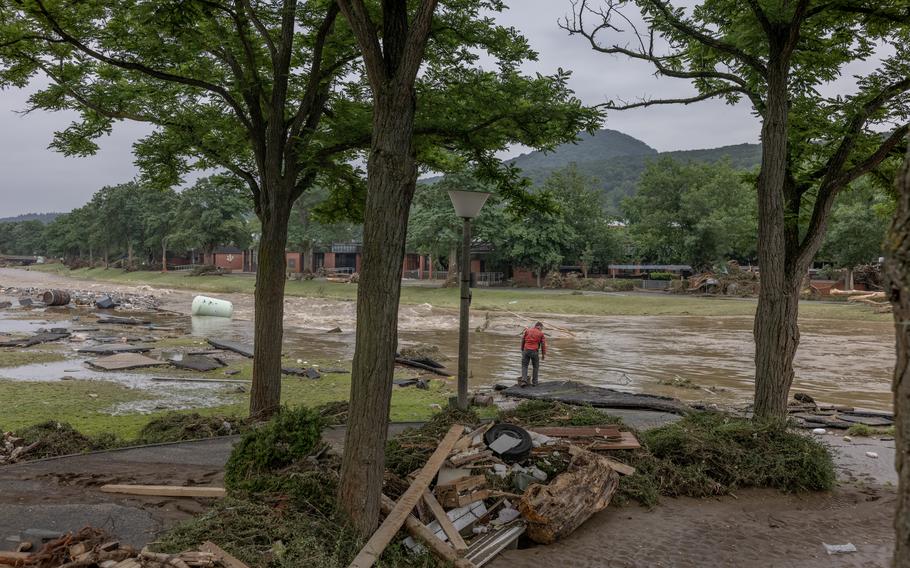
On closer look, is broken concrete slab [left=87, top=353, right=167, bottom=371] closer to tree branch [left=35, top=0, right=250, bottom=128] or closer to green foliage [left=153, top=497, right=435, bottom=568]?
tree branch [left=35, top=0, right=250, bottom=128]

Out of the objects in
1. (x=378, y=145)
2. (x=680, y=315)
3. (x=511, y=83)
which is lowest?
(x=680, y=315)

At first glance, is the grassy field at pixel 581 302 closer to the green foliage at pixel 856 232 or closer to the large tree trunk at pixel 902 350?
the green foliage at pixel 856 232

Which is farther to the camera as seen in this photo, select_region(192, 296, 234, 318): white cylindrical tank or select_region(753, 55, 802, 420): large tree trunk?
select_region(192, 296, 234, 318): white cylindrical tank

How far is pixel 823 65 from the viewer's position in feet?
34.3

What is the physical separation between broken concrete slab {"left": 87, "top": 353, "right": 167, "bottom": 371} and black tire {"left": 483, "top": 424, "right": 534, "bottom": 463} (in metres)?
14.1

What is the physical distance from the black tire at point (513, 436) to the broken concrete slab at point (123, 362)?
556 inches

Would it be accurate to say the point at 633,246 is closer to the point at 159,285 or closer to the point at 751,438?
the point at 159,285

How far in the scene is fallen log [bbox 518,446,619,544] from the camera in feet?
22.0

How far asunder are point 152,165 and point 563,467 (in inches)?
389

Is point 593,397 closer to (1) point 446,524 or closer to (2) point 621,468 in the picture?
(2) point 621,468

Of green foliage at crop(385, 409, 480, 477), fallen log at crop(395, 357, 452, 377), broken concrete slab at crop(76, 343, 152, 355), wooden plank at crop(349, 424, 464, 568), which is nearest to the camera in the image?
wooden plank at crop(349, 424, 464, 568)

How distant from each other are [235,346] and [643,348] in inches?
679

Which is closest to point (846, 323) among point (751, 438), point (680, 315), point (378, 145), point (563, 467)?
point (680, 315)

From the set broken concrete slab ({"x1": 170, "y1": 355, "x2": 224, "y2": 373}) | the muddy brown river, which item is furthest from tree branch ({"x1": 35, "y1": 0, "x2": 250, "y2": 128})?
the muddy brown river
